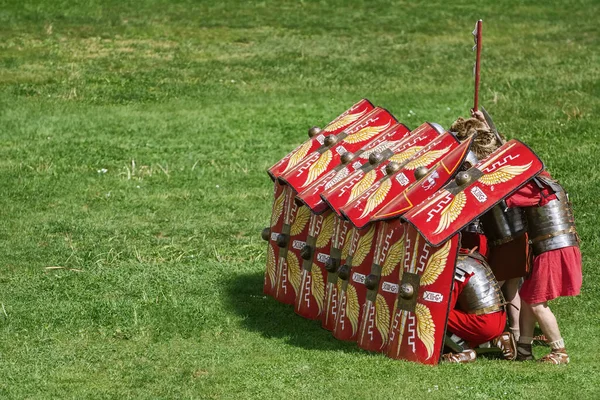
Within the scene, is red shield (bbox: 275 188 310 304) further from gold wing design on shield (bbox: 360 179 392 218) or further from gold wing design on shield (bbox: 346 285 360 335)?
gold wing design on shield (bbox: 360 179 392 218)

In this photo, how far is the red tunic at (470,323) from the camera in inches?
341

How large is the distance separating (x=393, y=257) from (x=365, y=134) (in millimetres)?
1775

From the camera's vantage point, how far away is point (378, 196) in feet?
29.0

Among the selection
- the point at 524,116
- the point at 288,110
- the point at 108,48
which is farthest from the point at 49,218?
the point at 108,48

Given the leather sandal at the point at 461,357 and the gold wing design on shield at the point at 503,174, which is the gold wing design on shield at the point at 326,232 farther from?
the gold wing design on shield at the point at 503,174

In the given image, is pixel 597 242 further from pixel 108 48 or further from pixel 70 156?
pixel 108 48

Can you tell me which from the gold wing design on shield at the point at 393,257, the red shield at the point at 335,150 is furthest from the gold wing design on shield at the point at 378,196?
the red shield at the point at 335,150

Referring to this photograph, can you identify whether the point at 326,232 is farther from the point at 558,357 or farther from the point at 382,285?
the point at 558,357

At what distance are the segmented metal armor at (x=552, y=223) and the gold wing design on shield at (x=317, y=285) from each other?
1874mm

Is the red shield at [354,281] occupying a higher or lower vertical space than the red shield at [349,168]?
lower

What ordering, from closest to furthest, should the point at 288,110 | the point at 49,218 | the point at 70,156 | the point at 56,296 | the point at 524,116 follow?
the point at 56,296 → the point at 49,218 → the point at 70,156 → the point at 524,116 → the point at 288,110

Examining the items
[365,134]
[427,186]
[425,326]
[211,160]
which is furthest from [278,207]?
[211,160]

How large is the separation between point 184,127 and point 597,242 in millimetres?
7484

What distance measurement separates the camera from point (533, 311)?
28.4ft
